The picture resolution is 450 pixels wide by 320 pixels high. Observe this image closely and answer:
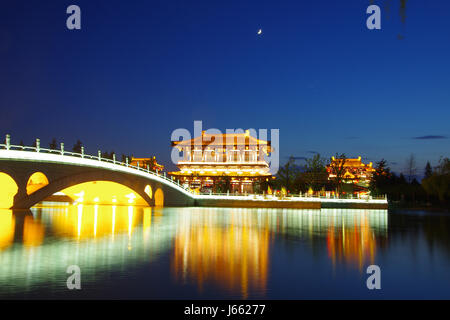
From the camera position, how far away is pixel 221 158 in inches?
3875

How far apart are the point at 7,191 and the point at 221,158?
70135 mm

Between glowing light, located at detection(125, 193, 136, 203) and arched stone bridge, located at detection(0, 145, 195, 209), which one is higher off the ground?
arched stone bridge, located at detection(0, 145, 195, 209)

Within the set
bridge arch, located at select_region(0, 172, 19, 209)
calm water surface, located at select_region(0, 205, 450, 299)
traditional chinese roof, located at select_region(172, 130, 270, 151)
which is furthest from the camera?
traditional chinese roof, located at select_region(172, 130, 270, 151)

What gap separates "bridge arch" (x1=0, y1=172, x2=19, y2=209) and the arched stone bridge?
2.94 feet

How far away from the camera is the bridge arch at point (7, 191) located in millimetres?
28359

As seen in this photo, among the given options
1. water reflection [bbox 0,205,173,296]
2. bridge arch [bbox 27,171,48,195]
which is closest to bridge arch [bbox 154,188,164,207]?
bridge arch [bbox 27,171,48,195]

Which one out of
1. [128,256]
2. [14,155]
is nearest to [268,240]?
[128,256]

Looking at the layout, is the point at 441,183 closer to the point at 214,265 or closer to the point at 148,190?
the point at 148,190

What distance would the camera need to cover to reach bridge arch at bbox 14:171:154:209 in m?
29.0

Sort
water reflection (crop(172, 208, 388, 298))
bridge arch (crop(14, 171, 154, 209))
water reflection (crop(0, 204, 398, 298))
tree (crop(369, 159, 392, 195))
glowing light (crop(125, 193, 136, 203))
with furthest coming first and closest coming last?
tree (crop(369, 159, 392, 195)) < glowing light (crop(125, 193, 136, 203)) < bridge arch (crop(14, 171, 154, 209)) < water reflection (crop(172, 208, 388, 298)) < water reflection (crop(0, 204, 398, 298))

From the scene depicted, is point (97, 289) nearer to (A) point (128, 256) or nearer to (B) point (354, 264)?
(A) point (128, 256)

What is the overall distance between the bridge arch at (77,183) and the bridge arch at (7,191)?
3.51ft

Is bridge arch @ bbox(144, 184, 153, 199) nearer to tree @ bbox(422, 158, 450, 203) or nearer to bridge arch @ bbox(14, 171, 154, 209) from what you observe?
bridge arch @ bbox(14, 171, 154, 209)
